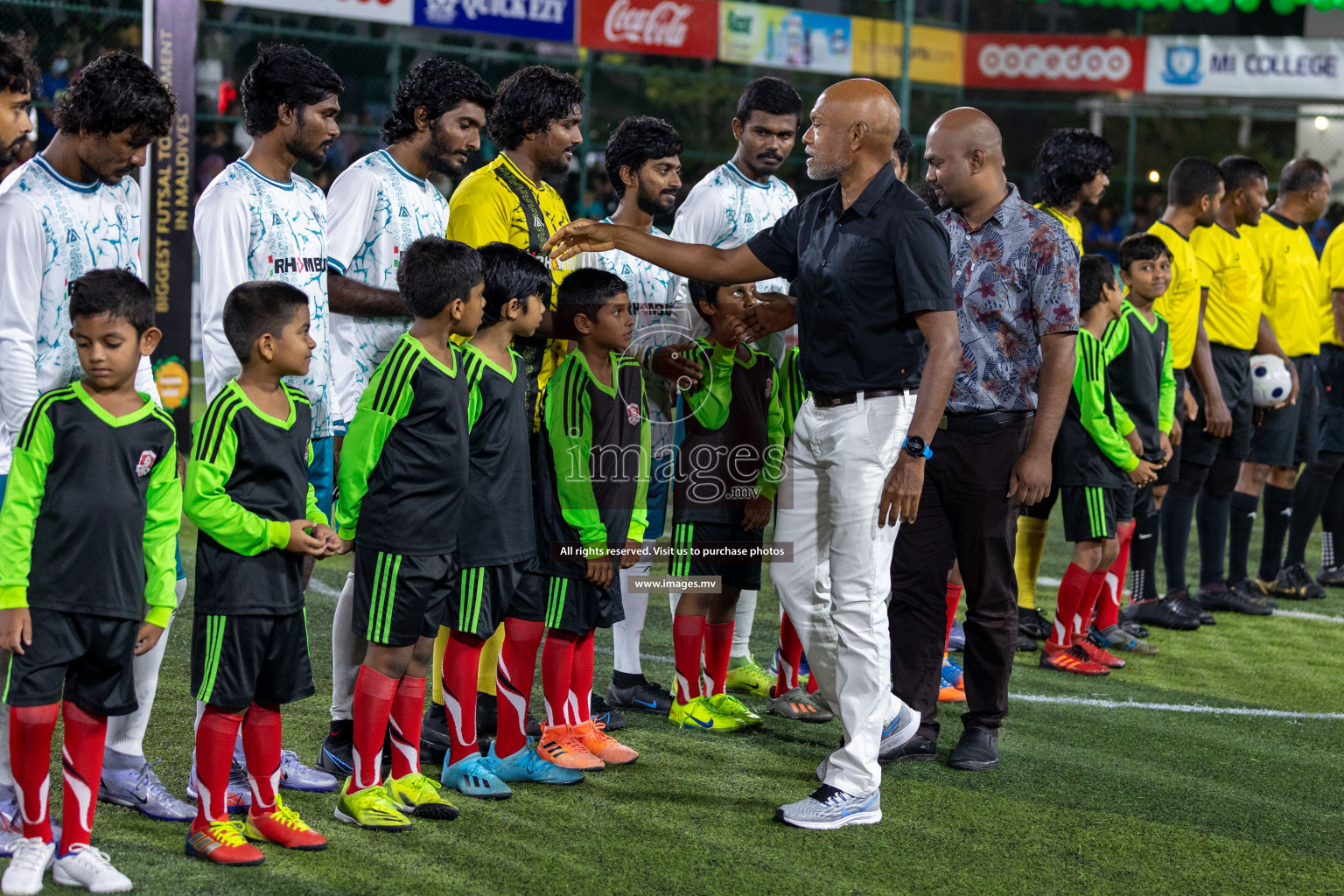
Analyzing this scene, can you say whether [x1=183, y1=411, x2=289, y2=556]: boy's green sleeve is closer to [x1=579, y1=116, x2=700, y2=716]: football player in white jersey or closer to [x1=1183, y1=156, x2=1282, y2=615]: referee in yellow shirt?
[x1=579, y1=116, x2=700, y2=716]: football player in white jersey

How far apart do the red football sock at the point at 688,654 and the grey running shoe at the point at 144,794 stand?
1.85m

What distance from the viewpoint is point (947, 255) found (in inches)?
152

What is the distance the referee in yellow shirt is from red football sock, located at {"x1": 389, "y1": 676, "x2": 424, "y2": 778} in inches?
191

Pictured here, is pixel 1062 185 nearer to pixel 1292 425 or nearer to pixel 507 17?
pixel 1292 425

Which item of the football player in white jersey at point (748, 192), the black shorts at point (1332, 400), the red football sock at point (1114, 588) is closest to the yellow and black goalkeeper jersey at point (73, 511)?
the football player in white jersey at point (748, 192)

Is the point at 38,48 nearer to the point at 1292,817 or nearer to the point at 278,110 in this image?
the point at 278,110

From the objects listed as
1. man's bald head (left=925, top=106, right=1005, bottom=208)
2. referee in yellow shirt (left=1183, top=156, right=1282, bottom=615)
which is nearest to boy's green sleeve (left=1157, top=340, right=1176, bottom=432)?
referee in yellow shirt (left=1183, top=156, right=1282, bottom=615)

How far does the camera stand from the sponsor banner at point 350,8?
1357 centimetres

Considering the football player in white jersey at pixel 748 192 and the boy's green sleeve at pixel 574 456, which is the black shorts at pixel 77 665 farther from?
the football player in white jersey at pixel 748 192

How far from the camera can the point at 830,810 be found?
3.86m

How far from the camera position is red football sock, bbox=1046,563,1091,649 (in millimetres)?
6000

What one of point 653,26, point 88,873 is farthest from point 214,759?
point 653,26

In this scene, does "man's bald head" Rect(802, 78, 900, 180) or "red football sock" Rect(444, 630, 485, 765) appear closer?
"man's bald head" Rect(802, 78, 900, 180)

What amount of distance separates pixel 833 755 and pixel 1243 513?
4.64 meters
